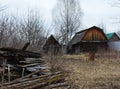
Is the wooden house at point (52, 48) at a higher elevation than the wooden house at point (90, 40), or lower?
lower

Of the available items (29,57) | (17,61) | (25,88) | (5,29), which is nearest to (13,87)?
(25,88)

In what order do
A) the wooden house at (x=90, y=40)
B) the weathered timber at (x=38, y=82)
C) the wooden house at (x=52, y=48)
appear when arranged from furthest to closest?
the wooden house at (x=90, y=40)
the wooden house at (x=52, y=48)
the weathered timber at (x=38, y=82)

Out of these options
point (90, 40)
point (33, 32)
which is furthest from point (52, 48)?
point (90, 40)

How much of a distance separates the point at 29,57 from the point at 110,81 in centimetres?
361

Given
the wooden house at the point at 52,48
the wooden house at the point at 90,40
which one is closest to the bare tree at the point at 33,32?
the wooden house at the point at 52,48

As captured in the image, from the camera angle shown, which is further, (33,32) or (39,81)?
(33,32)

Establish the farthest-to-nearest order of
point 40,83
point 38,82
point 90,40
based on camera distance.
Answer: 1. point 90,40
2. point 38,82
3. point 40,83

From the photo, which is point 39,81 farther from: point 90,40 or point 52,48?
point 90,40

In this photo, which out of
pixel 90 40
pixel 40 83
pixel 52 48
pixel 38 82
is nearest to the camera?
pixel 40 83

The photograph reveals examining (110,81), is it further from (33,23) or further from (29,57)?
(33,23)

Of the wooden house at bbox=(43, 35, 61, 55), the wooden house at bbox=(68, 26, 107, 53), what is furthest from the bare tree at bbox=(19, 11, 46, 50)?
the wooden house at bbox=(68, 26, 107, 53)

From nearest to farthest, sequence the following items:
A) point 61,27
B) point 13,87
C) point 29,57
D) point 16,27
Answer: point 13,87 < point 29,57 < point 16,27 < point 61,27

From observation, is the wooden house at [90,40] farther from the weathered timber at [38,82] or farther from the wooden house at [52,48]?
the weathered timber at [38,82]

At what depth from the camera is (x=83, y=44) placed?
38094 mm
